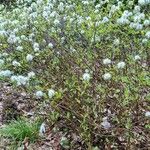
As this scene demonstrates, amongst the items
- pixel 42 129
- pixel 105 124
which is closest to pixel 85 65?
pixel 42 129

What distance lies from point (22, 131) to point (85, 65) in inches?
43.5

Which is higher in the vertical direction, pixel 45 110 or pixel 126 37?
pixel 126 37

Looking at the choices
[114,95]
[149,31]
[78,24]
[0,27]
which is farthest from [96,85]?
[0,27]

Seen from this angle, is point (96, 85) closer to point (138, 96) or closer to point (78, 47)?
point (138, 96)

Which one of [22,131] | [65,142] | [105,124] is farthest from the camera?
[22,131]

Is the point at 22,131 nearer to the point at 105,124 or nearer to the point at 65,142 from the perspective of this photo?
the point at 65,142

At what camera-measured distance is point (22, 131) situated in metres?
5.05

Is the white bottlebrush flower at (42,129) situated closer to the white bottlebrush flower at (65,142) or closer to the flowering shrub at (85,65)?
the flowering shrub at (85,65)

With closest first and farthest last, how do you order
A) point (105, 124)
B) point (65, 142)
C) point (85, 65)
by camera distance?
point (105, 124) → point (65, 142) → point (85, 65)

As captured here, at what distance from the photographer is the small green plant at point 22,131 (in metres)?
5.05

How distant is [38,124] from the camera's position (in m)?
5.15

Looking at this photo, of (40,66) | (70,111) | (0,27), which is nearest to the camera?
(70,111)

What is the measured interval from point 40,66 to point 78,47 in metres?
0.61

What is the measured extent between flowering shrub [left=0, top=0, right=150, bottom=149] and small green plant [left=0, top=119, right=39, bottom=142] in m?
0.23
